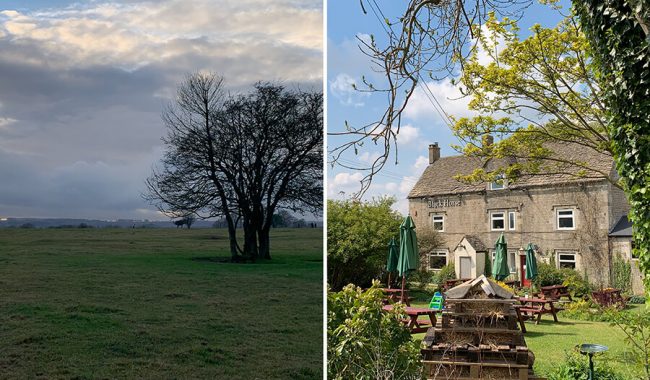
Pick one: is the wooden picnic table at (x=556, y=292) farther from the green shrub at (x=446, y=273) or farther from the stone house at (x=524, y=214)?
the green shrub at (x=446, y=273)

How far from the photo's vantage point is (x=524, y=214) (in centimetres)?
645

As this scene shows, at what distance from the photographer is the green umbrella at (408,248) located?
5859 mm

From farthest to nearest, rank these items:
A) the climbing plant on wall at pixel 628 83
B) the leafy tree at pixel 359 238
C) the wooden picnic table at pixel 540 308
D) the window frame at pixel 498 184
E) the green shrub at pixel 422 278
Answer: the leafy tree at pixel 359 238 < the green shrub at pixel 422 278 < the wooden picnic table at pixel 540 308 < the window frame at pixel 498 184 < the climbing plant on wall at pixel 628 83

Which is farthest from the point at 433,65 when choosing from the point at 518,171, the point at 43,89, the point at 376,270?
the point at 43,89

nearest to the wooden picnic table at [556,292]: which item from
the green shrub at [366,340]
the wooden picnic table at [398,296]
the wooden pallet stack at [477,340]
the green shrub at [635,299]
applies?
the green shrub at [635,299]

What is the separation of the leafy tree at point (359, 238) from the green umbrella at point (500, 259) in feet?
3.92

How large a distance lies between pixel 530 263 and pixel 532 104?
1725 millimetres

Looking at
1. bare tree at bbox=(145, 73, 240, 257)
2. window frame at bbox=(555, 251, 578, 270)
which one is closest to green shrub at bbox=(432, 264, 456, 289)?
window frame at bbox=(555, 251, 578, 270)

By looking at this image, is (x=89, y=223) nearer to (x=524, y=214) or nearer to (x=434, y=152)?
(x=434, y=152)

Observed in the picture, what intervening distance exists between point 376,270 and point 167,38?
416 cm

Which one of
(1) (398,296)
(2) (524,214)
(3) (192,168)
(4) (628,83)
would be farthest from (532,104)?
(3) (192,168)

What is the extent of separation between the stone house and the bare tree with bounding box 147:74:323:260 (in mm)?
2129

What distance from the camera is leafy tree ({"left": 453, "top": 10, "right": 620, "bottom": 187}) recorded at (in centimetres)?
552

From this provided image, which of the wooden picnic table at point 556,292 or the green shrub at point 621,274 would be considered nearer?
the green shrub at point 621,274
